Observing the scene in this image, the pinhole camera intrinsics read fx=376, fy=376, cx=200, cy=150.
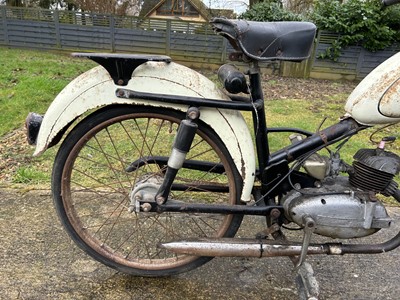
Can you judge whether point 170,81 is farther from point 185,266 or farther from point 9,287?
point 9,287

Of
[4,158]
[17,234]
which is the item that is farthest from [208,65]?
[17,234]

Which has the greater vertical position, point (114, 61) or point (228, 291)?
point (114, 61)

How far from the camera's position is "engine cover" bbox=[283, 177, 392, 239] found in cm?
168

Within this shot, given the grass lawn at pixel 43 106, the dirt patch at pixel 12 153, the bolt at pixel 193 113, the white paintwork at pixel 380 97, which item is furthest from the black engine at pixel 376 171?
the dirt patch at pixel 12 153

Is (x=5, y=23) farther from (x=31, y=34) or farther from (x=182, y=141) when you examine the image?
(x=182, y=141)

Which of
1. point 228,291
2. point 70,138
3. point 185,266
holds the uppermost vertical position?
point 70,138

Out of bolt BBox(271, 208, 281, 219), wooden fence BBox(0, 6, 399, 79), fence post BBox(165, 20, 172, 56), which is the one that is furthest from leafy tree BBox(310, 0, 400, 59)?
bolt BBox(271, 208, 281, 219)

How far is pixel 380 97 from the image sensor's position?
5.16 feet

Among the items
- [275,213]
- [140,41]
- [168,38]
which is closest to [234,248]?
[275,213]

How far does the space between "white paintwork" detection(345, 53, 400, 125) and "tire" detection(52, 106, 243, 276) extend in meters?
0.62

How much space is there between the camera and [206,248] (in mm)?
1688

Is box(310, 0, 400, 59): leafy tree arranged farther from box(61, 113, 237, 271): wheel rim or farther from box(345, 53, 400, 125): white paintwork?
box(345, 53, 400, 125): white paintwork

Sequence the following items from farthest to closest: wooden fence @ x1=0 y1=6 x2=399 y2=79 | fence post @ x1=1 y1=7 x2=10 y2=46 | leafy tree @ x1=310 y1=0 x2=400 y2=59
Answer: fence post @ x1=1 y1=7 x2=10 y2=46, wooden fence @ x1=0 y1=6 x2=399 y2=79, leafy tree @ x1=310 y1=0 x2=400 y2=59

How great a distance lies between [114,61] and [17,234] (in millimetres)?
1268
